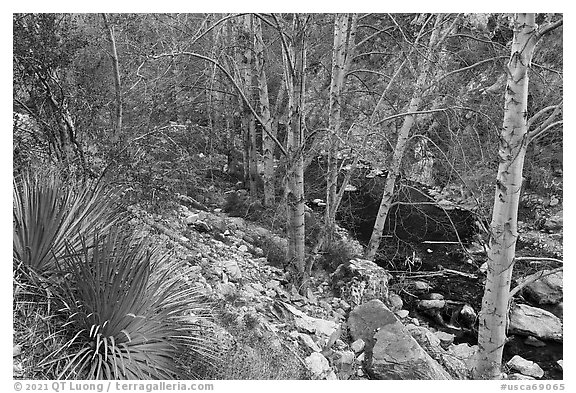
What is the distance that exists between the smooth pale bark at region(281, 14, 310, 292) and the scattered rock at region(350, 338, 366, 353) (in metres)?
1.23

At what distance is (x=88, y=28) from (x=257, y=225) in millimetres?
3941

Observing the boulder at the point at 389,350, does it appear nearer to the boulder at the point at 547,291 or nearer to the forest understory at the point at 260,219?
the forest understory at the point at 260,219

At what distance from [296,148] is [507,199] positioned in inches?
98.1

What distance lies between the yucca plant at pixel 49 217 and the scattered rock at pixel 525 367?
4.60 metres

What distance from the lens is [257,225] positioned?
25.0ft

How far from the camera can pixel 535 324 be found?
590 centimetres

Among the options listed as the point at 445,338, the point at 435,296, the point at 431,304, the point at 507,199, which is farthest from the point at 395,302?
the point at 507,199

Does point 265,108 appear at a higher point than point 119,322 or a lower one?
higher

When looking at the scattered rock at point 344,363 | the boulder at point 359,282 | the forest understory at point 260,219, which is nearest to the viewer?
the forest understory at point 260,219

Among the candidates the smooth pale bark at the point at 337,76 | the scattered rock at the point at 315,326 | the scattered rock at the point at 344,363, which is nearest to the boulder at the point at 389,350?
the scattered rock at the point at 344,363

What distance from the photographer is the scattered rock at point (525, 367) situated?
491 cm

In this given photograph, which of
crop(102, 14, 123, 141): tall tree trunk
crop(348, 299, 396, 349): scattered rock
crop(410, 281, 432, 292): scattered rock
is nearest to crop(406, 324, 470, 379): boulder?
crop(348, 299, 396, 349): scattered rock

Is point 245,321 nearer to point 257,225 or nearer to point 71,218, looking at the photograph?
point 71,218

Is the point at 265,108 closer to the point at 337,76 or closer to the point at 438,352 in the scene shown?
the point at 337,76
